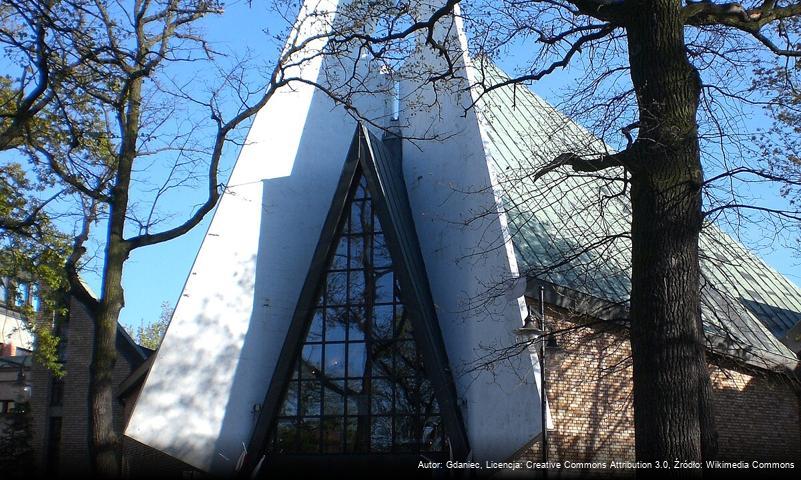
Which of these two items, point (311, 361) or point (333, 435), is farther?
point (311, 361)

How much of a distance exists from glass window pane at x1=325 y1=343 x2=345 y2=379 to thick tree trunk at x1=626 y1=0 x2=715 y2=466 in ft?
35.7

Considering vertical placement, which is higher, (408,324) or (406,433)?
(408,324)

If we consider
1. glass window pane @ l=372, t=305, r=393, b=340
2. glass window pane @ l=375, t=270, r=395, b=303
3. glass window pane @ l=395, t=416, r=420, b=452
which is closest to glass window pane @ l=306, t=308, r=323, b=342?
glass window pane @ l=372, t=305, r=393, b=340

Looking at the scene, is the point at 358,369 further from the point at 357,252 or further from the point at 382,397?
the point at 357,252

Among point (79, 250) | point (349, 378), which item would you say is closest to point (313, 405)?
point (349, 378)

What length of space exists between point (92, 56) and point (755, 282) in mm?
16279

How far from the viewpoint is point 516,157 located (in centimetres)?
1889

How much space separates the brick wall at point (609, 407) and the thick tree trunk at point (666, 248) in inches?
269

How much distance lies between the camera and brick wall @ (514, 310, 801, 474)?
14555 mm

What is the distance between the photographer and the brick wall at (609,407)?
1455 centimetres

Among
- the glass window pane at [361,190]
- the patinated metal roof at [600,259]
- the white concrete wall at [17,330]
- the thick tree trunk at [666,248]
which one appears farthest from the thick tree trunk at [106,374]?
the white concrete wall at [17,330]

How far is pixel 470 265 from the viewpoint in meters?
17.8

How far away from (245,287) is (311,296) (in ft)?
6.90

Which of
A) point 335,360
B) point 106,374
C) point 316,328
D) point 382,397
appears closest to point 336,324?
point 316,328
